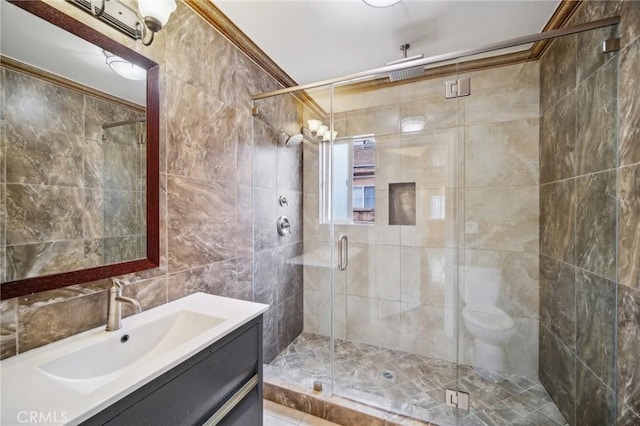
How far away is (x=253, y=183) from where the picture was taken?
6.49 feet

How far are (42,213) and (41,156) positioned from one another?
193mm

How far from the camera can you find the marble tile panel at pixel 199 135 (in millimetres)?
1370

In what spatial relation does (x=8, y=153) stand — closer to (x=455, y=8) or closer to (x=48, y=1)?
(x=48, y=1)

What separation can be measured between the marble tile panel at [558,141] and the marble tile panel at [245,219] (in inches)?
81.7

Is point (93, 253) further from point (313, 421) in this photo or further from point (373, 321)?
point (373, 321)

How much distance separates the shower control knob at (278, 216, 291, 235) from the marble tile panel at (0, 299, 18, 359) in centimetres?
157

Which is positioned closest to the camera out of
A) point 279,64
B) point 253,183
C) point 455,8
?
point 455,8

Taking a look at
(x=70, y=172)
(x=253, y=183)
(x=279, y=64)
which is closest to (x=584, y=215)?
(x=253, y=183)

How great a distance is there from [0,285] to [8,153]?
404mm

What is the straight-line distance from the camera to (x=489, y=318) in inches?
82.1

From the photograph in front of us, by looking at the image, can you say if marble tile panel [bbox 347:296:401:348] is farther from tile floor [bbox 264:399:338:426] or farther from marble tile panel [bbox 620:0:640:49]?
marble tile panel [bbox 620:0:640:49]

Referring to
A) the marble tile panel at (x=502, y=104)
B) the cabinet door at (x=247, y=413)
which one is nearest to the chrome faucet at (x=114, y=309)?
the cabinet door at (x=247, y=413)

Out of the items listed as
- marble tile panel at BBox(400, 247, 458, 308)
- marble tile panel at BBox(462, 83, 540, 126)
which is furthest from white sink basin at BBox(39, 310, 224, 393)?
marble tile panel at BBox(462, 83, 540, 126)

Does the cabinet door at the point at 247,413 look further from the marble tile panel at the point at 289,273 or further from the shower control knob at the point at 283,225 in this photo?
the shower control knob at the point at 283,225
